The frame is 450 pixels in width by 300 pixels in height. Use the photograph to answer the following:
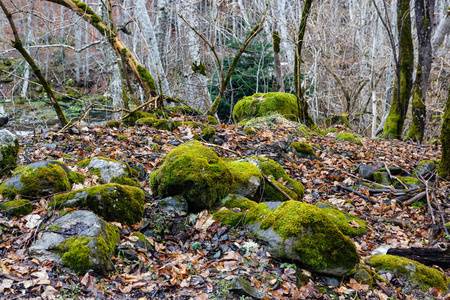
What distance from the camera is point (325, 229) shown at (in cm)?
352

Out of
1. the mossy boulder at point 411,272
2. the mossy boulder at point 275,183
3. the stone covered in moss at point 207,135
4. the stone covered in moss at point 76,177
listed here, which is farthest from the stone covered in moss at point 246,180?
the stone covered in moss at point 207,135

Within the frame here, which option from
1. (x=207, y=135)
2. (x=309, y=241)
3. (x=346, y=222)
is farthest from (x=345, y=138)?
(x=309, y=241)

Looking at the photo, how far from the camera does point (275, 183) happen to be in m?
5.26

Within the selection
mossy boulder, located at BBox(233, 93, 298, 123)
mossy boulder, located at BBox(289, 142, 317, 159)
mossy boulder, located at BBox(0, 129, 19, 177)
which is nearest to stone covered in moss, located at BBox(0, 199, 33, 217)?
mossy boulder, located at BBox(0, 129, 19, 177)

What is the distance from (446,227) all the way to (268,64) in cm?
1019

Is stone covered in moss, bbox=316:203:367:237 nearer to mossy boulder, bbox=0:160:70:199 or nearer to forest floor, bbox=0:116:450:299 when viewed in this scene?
forest floor, bbox=0:116:450:299

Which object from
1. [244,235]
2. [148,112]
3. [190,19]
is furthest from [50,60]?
[244,235]

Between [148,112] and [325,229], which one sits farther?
[148,112]

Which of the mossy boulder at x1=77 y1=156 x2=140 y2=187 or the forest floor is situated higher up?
the mossy boulder at x1=77 y1=156 x2=140 y2=187

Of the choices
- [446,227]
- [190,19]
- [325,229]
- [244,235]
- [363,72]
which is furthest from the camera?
[363,72]

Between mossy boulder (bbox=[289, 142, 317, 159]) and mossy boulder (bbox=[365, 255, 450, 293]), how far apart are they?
12.1 feet

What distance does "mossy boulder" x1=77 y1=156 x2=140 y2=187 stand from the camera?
4918mm

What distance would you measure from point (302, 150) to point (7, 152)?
554 centimetres

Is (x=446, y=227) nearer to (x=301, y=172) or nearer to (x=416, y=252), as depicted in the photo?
(x=416, y=252)
